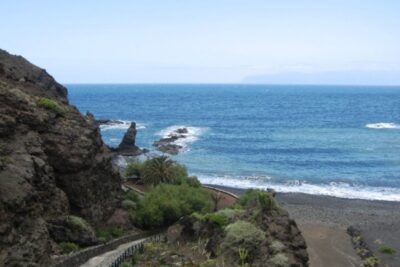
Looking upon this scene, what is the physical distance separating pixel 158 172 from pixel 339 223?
17.3 metres

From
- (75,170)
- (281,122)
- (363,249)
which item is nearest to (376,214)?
(363,249)

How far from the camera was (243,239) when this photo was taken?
28625 millimetres

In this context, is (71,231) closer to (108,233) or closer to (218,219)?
(108,233)

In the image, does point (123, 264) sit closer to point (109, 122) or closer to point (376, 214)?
point (376, 214)

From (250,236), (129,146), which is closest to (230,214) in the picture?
(250,236)

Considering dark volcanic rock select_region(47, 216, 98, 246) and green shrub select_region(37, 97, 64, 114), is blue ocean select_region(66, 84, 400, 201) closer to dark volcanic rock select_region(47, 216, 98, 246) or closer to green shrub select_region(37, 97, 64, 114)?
green shrub select_region(37, 97, 64, 114)

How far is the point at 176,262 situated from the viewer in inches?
1040

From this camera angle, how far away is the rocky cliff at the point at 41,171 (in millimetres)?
26516

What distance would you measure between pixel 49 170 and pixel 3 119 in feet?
12.7

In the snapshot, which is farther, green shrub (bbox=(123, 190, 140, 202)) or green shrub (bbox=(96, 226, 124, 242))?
green shrub (bbox=(123, 190, 140, 202))

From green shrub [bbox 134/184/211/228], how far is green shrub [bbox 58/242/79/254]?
8.42m

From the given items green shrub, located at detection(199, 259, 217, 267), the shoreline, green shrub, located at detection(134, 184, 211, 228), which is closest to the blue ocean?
the shoreline

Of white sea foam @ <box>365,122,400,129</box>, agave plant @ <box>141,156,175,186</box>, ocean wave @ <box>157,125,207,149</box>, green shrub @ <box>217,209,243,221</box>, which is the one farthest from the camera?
white sea foam @ <box>365,122,400,129</box>

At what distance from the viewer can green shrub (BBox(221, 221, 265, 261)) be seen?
2837cm
